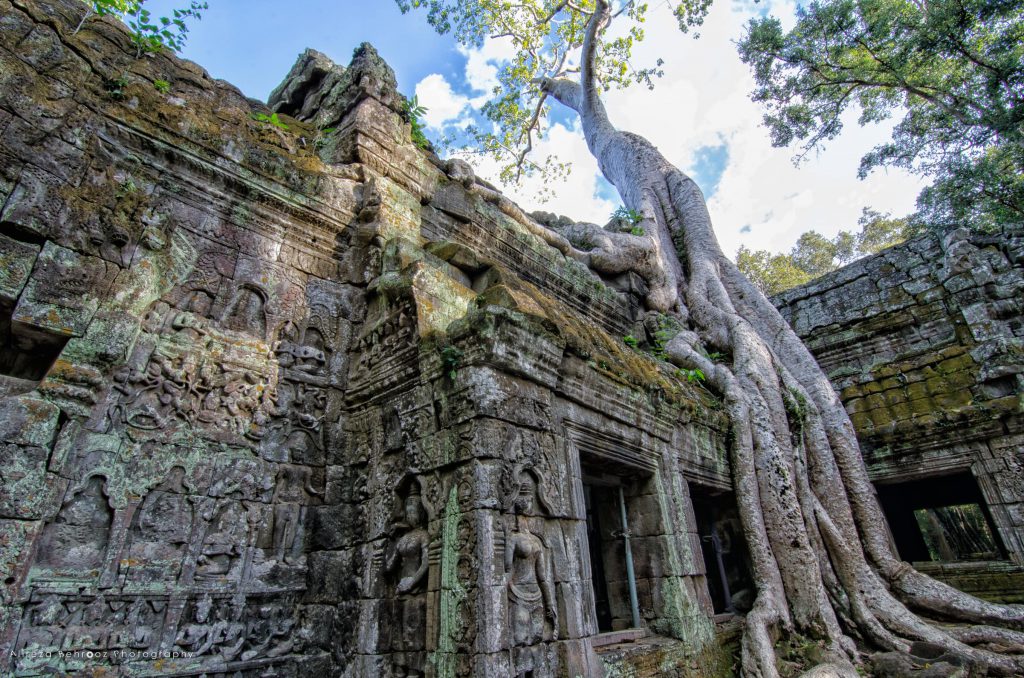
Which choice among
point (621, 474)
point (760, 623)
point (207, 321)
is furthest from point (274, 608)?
point (760, 623)

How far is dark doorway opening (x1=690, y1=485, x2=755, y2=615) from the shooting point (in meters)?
5.00

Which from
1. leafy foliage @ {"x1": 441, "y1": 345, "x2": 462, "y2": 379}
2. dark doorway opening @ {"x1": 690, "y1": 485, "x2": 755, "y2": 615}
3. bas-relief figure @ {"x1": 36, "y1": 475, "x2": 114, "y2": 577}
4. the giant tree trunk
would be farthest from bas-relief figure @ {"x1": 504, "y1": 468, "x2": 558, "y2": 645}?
dark doorway opening @ {"x1": 690, "y1": 485, "x2": 755, "y2": 615}

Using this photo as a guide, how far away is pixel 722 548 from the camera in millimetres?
5312

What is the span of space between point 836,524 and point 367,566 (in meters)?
4.68

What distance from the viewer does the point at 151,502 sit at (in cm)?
270

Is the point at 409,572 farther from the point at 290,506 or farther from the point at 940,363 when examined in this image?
the point at 940,363

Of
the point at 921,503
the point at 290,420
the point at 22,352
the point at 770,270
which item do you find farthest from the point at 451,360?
the point at 770,270

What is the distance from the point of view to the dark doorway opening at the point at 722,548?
5000mm

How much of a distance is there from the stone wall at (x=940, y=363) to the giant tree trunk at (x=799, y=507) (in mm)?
1558

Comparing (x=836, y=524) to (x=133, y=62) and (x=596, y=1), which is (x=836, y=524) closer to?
(x=133, y=62)

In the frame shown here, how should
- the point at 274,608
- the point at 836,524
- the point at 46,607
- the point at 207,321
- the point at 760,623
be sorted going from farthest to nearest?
the point at 836,524 → the point at 760,623 → the point at 207,321 → the point at 274,608 → the point at 46,607

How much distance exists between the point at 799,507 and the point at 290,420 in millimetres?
4595

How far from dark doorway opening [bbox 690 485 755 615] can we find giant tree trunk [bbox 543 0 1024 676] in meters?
0.36

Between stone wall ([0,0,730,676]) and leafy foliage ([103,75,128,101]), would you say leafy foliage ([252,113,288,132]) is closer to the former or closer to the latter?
stone wall ([0,0,730,676])
